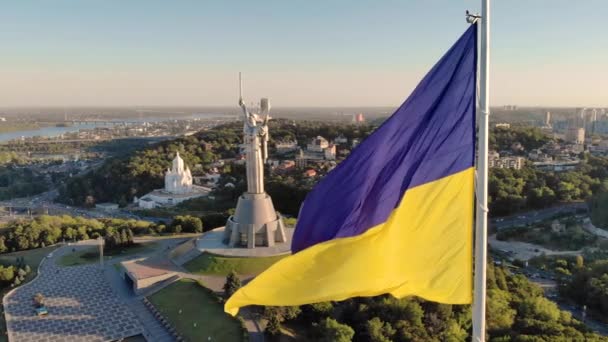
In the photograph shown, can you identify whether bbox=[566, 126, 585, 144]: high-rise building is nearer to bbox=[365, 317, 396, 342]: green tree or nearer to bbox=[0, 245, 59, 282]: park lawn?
bbox=[365, 317, 396, 342]: green tree

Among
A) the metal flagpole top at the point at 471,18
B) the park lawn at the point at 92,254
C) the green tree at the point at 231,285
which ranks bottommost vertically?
the park lawn at the point at 92,254

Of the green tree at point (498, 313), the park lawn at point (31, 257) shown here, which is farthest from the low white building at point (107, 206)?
the green tree at point (498, 313)

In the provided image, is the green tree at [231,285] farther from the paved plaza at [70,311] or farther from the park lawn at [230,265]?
the paved plaza at [70,311]

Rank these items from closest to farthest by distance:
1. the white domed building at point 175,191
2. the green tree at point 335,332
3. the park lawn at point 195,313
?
the green tree at point 335,332, the park lawn at point 195,313, the white domed building at point 175,191

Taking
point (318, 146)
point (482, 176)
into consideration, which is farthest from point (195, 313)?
point (318, 146)

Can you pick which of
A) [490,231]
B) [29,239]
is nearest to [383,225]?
[29,239]

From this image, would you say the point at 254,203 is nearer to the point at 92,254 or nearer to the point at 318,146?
the point at 92,254

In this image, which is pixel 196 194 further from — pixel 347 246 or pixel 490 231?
pixel 347 246

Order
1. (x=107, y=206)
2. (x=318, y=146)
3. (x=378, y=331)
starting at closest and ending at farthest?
(x=378, y=331), (x=107, y=206), (x=318, y=146)
